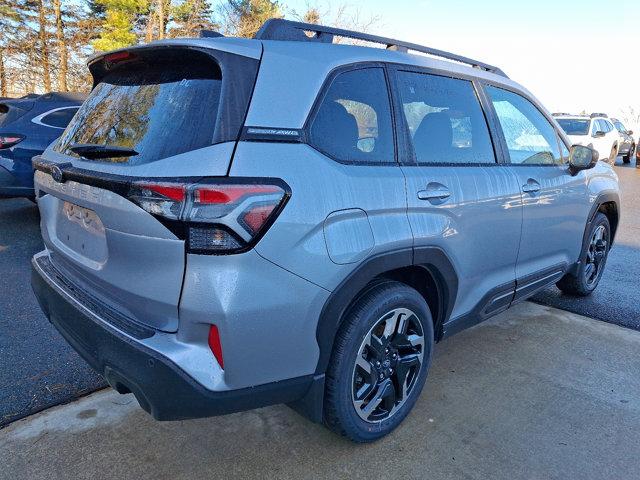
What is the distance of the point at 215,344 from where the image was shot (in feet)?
5.70

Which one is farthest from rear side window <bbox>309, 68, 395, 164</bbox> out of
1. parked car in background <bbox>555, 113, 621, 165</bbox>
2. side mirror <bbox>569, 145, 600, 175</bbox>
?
parked car in background <bbox>555, 113, 621, 165</bbox>

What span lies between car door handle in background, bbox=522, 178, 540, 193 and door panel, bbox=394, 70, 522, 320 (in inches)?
4.3

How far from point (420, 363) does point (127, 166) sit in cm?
171

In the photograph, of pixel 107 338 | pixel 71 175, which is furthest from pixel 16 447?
pixel 71 175

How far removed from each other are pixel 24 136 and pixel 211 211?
572 centimetres

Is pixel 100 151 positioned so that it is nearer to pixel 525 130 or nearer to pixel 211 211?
pixel 211 211

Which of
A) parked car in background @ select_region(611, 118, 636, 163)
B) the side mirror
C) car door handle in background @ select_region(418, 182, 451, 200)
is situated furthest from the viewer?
parked car in background @ select_region(611, 118, 636, 163)

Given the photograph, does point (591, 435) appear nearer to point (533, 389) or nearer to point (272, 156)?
point (533, 389)

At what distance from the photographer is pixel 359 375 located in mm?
2279

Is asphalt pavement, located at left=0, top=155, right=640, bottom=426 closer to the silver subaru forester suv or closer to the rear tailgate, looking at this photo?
the silver subaru forester suv

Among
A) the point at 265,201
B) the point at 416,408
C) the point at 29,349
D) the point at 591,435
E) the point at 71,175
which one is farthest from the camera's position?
the point at 29,349

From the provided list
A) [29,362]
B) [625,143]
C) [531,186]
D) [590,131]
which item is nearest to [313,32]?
[531,186]

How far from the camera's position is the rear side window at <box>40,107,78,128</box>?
6395 mm

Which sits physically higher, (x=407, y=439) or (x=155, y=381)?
(x=155, y=381)
